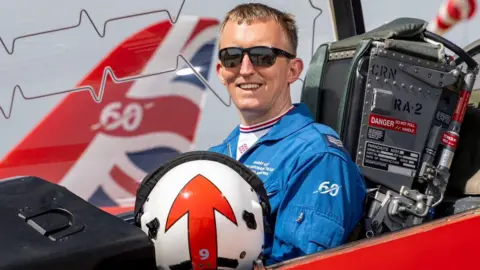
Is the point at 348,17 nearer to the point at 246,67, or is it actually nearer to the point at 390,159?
the point at 390,159

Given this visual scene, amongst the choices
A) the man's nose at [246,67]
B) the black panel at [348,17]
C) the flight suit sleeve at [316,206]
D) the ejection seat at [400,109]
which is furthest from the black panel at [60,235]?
the black panel at [348,17]

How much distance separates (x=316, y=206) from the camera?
1.59 meters

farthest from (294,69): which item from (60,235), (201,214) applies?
(60,235)

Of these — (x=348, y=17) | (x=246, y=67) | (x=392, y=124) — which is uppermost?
(x=246, y=67)

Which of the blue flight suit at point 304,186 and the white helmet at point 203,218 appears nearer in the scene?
the white helmet at point 203,218

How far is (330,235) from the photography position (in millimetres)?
1573

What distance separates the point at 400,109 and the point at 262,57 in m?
0.57

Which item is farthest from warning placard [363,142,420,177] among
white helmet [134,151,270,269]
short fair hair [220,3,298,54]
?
white helmet [134,151,270,269]

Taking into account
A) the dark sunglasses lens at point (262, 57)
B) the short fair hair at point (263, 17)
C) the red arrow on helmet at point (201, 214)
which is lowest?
the red arrow on helmet at point (201, 214)

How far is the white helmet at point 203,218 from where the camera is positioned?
133cm

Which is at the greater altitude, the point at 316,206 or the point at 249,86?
the point at 249,86

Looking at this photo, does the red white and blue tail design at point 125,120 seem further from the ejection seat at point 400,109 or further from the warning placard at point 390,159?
the warning placard at point 390,159

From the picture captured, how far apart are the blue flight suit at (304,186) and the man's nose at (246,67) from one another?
0.54 ft

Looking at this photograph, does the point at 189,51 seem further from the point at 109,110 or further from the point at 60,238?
the point at 60,238
